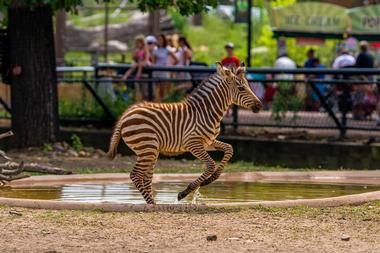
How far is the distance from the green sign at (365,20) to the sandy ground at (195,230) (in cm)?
1407

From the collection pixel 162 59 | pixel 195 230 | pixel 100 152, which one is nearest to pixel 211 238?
pixel 195 230

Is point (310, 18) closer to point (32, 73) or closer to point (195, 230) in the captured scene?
point (32, 73)

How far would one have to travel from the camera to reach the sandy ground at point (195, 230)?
956 cm

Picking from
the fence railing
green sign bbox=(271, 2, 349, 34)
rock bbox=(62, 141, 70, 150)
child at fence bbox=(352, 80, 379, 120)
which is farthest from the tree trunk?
green sign bbox=(271, 2, 349, 34)

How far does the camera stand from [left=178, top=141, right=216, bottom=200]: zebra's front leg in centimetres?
1202

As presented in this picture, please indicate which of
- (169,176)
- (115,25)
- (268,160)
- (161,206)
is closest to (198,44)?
(115,25)

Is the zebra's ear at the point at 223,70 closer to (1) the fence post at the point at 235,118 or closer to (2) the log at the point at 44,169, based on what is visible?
(2) the log at the point at 44,169

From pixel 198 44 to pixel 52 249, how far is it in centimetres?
3759

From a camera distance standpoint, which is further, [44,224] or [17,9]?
[17,9]

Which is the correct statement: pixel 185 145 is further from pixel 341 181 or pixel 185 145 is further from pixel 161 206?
pixel 341 181

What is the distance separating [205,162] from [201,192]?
119 centimetres

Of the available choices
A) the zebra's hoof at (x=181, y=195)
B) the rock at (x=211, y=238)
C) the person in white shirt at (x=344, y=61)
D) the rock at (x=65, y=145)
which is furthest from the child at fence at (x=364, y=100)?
the rock at (x=211, y=238)

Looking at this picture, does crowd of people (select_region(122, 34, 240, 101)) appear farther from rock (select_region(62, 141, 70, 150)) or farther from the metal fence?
rock (select_region(62, 141, 70, 150))

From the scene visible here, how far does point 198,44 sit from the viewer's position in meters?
46.8
